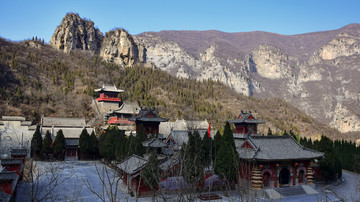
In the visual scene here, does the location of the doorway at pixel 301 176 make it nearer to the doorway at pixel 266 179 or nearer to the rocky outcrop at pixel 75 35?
the doorway at pixel 266 179

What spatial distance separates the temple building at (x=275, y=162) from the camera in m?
23.2

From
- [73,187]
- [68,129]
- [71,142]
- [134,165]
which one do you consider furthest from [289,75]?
[73,187]

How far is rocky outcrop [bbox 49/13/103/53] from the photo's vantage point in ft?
314

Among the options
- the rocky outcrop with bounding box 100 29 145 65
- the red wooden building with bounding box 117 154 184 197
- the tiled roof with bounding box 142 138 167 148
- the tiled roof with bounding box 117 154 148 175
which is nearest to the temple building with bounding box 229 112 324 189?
the red wooden building with bounding box 117 154 184 197

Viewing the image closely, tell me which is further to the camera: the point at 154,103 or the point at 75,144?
the point at 154,103

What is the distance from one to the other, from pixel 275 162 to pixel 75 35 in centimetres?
9104

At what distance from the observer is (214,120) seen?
210 feet

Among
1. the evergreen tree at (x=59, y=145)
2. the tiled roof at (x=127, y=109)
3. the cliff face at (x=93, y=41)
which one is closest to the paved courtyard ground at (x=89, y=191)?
the evergreen tree at (x=59, y=145)

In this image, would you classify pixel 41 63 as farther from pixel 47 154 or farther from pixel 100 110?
pixel 47 154

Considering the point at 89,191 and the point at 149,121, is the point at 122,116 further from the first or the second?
the point at 89,191

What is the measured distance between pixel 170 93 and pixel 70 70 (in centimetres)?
3032

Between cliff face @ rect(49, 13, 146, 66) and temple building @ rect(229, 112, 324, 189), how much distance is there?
82.6 m

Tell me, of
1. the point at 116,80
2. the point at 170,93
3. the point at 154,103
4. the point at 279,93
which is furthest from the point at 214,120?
the point at 279,93

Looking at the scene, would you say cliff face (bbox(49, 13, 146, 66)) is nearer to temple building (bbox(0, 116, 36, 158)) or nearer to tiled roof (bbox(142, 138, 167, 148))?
temple building (bbox(0, 116, 36, 158))
